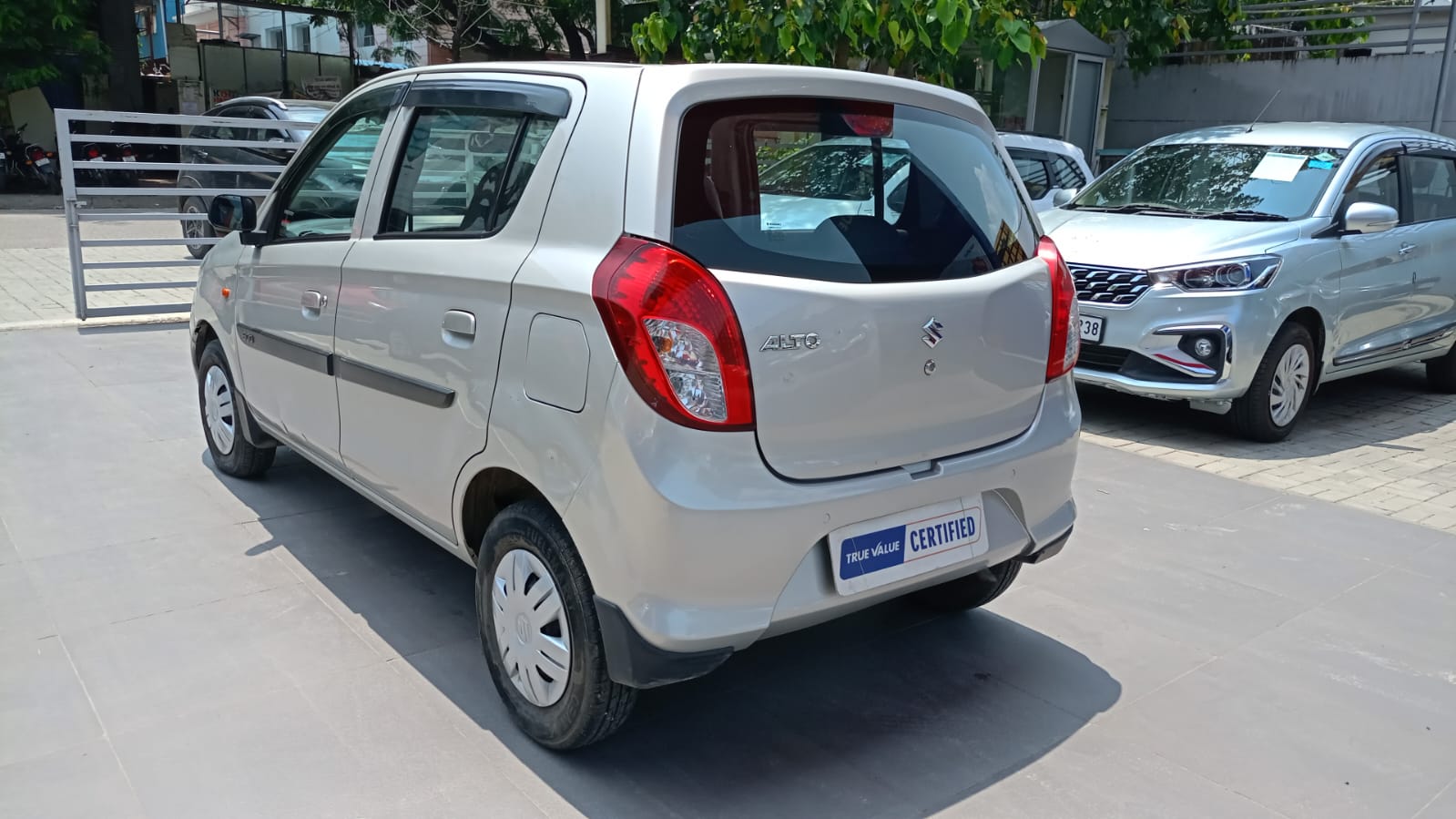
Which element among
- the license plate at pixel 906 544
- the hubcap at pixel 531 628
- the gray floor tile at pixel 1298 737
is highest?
the license plate at pixel 906 544

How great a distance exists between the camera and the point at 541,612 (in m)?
2.91

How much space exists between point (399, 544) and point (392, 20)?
17.9m

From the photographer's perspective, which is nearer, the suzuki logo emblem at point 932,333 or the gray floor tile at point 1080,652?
the suzuki logo emblem at point 932,333

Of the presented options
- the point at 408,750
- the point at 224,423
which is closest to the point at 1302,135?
the point at 224,423

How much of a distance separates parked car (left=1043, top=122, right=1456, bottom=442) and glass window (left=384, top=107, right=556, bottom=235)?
4.18m

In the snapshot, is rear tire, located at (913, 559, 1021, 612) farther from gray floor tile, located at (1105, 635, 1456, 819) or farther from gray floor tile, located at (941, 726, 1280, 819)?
gray floor tile, located at (941, 726, 1280, 819)

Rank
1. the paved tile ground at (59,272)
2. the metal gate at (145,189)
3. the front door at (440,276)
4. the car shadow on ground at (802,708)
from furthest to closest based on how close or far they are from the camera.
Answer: the paved tile ground at (59,272), the metal gate at (145,189), the front door at (440,276), the car shadow on ground at (802,708)

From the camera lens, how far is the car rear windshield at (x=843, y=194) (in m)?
2.73

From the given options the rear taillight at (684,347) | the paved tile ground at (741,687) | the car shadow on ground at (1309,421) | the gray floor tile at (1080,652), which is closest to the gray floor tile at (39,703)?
the paved tile ground at (741,687)

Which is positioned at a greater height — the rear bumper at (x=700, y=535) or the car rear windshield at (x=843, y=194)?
the car rear windshield at (x=843, y=194)

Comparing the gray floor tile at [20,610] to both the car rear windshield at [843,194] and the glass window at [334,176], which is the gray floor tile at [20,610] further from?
the car rear windshield at [843,194]

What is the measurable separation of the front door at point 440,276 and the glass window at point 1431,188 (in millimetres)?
6487

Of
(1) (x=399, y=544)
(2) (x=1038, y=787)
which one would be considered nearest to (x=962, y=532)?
(2) (x=1038, y=787)

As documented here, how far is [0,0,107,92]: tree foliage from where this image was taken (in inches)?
723
